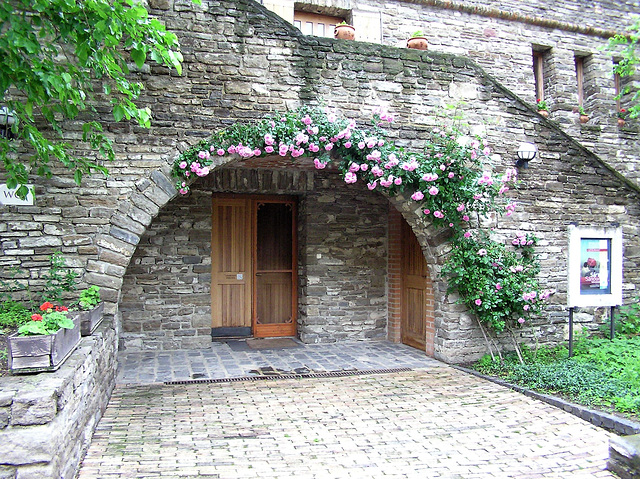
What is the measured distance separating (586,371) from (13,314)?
5692mm

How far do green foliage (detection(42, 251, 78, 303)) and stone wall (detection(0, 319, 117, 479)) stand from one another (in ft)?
4.39

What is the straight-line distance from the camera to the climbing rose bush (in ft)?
17.3

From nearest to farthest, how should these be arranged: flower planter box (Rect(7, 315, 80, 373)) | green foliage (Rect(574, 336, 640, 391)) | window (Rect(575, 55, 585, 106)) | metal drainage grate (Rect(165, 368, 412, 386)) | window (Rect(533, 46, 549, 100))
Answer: flower planter box (Rect(7, 315, 80, 373)) < green foliage (Rect(574, 336, 640, 391)) < metal drainage grate (Rect(165, 368, 412, 386)) < window (Rect(533, 46, 549, 100)) < window (Rect(575, 55, 585, 106))

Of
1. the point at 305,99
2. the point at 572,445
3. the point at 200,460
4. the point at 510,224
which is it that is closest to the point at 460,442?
the point at 572,445

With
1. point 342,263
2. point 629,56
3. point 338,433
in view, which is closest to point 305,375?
point 338,433

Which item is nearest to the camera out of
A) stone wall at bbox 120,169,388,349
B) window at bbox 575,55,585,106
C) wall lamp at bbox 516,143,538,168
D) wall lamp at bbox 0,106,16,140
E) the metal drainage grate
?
wall lamp at bbox 0,106,16,140

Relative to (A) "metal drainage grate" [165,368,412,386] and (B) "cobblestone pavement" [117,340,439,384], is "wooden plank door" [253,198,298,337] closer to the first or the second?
(B) "cobblestone pavement" [117,340,439,384]

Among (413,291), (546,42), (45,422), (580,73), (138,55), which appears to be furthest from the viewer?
(580,73)

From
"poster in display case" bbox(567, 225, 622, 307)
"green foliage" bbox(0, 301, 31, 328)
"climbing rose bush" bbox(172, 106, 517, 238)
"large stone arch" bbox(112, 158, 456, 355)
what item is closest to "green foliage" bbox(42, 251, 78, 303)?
"green foliage" bbox(0, 301, 31, 328)

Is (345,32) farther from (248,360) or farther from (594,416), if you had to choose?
(594,416)

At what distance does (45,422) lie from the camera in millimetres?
2750

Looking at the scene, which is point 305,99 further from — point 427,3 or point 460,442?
point 427,3

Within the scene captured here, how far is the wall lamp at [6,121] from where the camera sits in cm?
451

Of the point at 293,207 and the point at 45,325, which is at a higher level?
the point at 293,207
